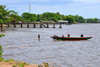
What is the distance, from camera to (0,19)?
126000 millimetres

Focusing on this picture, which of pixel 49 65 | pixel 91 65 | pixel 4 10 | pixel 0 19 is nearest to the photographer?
pixel 49 65

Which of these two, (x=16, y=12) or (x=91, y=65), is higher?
(x=16, y=12)

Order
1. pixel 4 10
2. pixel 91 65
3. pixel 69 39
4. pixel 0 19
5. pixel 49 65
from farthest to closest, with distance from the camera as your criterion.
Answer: pixel 4 10
pixel 0 19
pixel 69 39
pixel 91 65
pixel 49 65

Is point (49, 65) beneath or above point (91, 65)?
above

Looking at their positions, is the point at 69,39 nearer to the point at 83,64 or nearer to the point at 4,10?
the point at 83,64

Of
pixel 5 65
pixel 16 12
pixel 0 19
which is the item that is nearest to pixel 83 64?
pixel 5 65

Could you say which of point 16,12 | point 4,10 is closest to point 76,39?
point 4,10

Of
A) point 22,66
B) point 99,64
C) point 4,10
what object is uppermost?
point 4,10

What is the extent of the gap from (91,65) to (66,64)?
12.9ft

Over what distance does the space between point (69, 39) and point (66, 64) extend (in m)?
34.8

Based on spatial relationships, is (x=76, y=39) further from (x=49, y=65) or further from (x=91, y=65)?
(x=49, y=65)

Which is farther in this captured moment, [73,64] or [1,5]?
[1,5]

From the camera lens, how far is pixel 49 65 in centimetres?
1683

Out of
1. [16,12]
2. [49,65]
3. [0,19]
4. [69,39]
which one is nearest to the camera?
[49,65]
